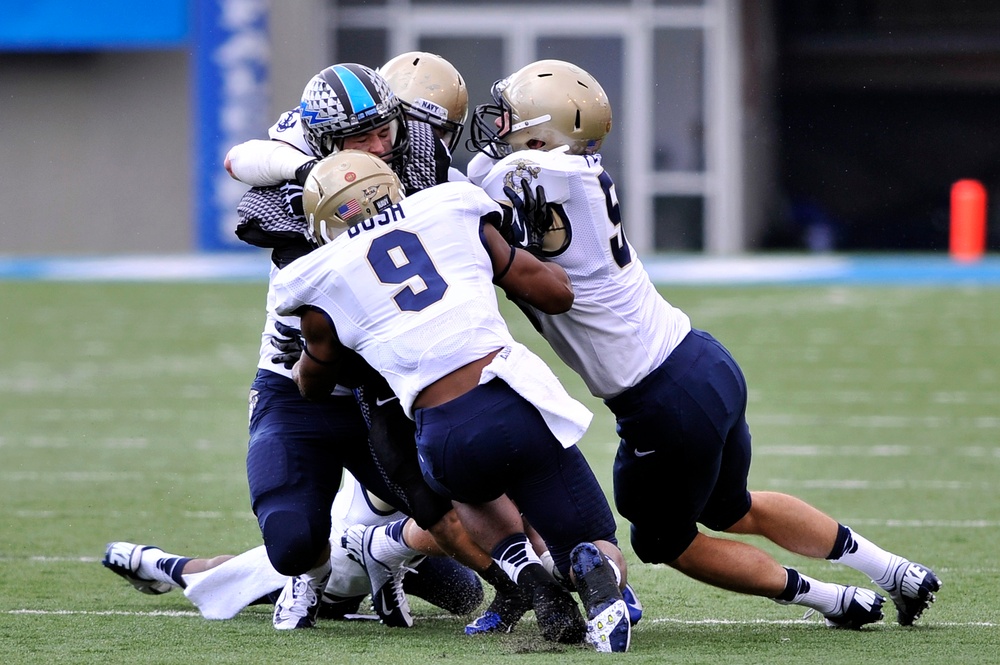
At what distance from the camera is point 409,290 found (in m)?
3.32

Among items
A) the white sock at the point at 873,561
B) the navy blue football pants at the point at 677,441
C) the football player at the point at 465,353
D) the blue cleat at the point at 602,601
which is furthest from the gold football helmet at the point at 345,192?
the white sock at the point at 873,561

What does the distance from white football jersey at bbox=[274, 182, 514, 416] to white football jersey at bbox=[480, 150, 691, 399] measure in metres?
0.21

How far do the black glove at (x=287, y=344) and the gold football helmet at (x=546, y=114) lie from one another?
0.68 meters

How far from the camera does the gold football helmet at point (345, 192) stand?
3.40m

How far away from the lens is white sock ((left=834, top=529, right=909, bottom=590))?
3688 mm

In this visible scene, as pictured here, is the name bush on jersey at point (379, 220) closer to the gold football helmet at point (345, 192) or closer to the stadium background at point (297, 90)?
the gold football helmet at point (345, 192)

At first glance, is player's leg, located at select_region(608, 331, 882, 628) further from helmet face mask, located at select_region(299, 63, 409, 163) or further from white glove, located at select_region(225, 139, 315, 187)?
white glove, located at select_region(225, 139, 315, 187)

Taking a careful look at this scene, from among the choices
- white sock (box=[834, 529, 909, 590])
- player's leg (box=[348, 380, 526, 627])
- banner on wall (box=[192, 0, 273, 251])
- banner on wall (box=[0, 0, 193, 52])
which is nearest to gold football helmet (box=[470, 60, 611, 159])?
player's leg (box=[348, 380, 526, 627])

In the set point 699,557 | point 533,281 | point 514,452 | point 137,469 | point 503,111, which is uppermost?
point 503,111

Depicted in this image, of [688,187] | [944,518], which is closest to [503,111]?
[944,518]

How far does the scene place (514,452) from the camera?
3.29 meters

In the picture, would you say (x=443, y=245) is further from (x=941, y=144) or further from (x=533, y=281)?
(x=941, y=144)

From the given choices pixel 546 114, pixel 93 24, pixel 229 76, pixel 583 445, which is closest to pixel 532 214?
pixel 546 114

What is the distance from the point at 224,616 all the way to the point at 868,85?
749 inches
